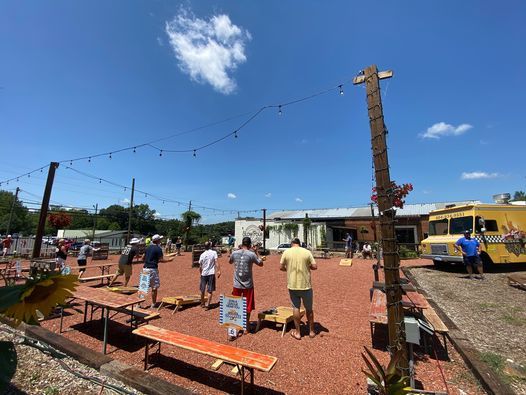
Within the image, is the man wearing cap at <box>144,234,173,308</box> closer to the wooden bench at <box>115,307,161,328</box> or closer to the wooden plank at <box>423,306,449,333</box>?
the wooden bench at <box>115,307,161,328</box>

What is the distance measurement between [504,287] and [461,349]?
6487 millimetres

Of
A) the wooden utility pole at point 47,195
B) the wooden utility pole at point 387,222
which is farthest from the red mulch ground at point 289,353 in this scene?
the wooden utility pole at point 47,195

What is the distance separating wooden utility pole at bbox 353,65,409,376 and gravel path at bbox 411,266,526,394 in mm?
1723

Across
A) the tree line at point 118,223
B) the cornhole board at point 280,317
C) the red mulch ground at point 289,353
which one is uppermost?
the tree line at point 118,223

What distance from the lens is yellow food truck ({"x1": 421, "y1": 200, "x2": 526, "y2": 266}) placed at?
1144 centimetres

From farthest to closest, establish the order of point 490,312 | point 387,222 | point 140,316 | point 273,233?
point 273,233
point 490,312
point 140,316
point 387,222

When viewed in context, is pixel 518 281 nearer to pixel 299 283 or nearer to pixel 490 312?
pixel 490 312

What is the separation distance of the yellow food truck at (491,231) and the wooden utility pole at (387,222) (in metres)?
10.2

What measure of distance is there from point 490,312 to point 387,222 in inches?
207

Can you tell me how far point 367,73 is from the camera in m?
3.68

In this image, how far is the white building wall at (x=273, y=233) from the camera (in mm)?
29500

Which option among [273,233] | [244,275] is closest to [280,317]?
[244,275]

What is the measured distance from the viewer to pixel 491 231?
11.5 m

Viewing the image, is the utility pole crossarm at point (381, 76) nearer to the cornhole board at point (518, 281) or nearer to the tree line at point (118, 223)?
the cornhole board at point (518, 281)
